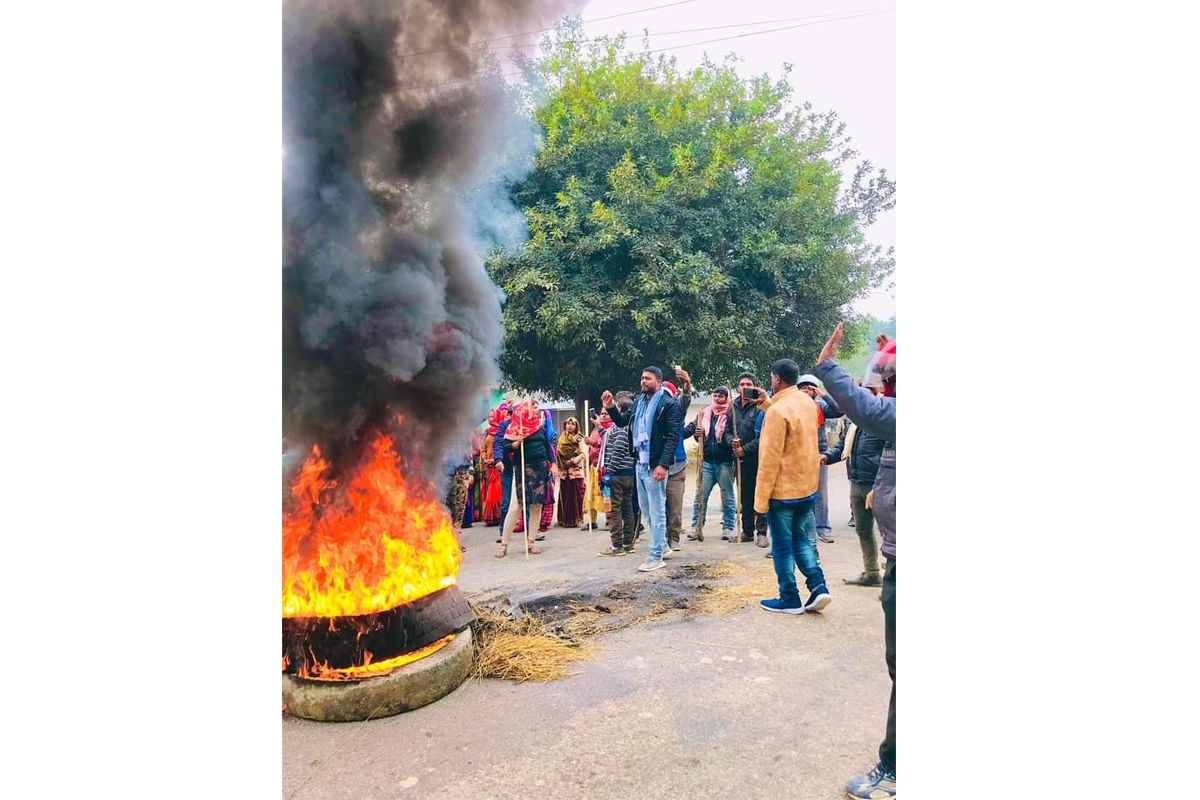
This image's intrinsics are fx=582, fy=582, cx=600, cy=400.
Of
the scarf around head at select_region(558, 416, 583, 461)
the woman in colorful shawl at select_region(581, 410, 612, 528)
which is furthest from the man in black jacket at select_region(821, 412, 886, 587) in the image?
the scarf around head at select_region(558, 416, 583, 461)

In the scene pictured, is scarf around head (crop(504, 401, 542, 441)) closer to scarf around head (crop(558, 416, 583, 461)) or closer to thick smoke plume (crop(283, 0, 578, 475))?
scarf around head (crop(558, 416, 583, 461))

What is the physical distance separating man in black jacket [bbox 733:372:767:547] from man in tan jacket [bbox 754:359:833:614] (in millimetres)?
1856

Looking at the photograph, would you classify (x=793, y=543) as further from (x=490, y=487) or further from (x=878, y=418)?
(x=490, y=487)

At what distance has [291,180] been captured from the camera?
3203 millimetres

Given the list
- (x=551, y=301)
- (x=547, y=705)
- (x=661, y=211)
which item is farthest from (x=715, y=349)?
(x=547, y=705)

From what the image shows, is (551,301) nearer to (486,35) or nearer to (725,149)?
(725,149)

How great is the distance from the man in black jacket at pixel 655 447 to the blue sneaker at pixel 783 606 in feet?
4.37

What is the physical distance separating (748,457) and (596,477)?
2.00 m

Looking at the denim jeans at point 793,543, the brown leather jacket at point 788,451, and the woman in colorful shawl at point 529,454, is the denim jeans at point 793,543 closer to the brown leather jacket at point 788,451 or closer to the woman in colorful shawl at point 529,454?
the brown leather jacket at point 788,451

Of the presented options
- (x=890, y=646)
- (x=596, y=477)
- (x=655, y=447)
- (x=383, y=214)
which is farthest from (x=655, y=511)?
(x=383, y=214)

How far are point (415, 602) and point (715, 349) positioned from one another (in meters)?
3.89

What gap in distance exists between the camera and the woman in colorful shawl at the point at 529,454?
5816 mm

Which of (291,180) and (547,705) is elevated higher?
(291,180)

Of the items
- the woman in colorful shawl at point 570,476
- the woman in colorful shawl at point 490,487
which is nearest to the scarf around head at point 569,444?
the woman in colorful shawl at point 570,476
